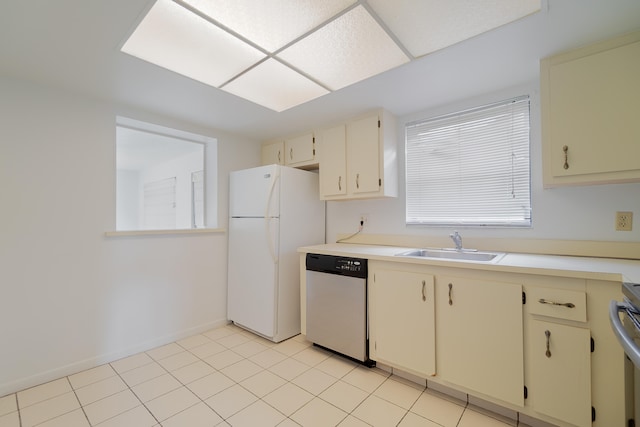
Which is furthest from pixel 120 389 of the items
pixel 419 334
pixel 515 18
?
pixel 515 18

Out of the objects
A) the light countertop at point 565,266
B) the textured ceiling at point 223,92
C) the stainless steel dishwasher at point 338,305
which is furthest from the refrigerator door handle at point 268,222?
the light countertop at point 565,266

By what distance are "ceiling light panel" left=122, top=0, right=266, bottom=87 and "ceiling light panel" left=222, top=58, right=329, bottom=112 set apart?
0.10 metres

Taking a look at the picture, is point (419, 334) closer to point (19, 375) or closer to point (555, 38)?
point (555, 38)

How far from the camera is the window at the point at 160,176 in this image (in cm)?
315

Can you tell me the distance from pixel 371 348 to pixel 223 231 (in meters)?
1.92

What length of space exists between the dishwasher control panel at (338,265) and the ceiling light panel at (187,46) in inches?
60.8

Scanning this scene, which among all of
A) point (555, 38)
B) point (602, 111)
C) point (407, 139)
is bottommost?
point (602, 111)

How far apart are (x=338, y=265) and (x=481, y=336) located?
3.49 feet

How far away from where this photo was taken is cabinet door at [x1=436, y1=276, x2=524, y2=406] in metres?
1.50

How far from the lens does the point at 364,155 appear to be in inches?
98.9

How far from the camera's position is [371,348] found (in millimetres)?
2090

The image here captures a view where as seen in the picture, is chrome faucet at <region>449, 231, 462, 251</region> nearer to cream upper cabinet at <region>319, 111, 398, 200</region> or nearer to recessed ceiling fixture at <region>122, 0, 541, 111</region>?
cream upper cabinet at <region>319, 111, 398, 200</region>

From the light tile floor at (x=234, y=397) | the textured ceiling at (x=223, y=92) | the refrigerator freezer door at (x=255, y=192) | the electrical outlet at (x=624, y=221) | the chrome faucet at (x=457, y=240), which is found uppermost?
the textured ceiling at (x=223, y=92)

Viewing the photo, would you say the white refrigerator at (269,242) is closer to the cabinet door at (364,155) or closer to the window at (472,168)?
the cabinet door at (364,155)
